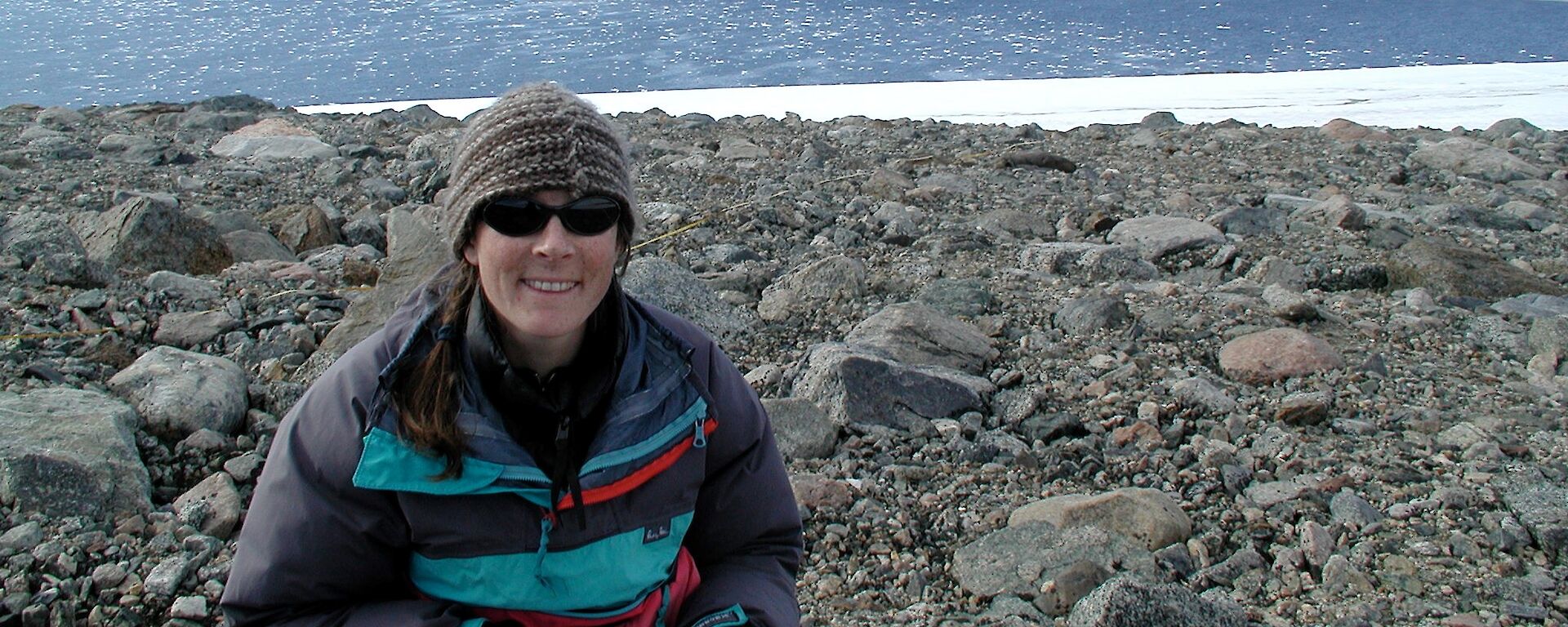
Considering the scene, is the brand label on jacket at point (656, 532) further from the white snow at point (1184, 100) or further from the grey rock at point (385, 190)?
the white snow at point (1184, 100)

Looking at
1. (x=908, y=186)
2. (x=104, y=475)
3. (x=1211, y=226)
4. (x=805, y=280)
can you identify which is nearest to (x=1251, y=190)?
(x=1211, y=226)

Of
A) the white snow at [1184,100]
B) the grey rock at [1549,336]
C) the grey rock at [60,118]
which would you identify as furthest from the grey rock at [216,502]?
the white snow at [1184,100]

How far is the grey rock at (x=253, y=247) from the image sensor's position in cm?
327

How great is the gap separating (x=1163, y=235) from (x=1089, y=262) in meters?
0.35

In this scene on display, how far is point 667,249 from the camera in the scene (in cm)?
340

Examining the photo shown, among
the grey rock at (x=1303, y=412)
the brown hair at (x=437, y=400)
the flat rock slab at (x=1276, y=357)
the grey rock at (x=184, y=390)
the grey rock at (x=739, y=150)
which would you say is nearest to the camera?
the brown hair at (x=437, y=400)

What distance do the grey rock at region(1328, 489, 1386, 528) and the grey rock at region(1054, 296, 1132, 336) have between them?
2.70 feet

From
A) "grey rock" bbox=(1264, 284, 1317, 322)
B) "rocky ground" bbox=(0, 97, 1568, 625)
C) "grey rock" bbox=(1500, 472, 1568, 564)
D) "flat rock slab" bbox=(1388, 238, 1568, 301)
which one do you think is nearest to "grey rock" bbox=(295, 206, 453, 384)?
"rocky ground" bbox=(0, 97, 1568, 625)

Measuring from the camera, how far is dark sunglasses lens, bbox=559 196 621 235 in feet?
3.95

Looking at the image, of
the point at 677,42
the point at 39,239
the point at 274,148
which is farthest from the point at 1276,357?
the point at 677,42

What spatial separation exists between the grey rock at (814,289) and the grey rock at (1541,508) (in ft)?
4.67

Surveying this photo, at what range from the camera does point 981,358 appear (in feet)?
8.88

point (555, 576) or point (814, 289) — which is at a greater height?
point (555, 576)

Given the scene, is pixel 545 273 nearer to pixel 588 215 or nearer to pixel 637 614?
pixel 588 215
